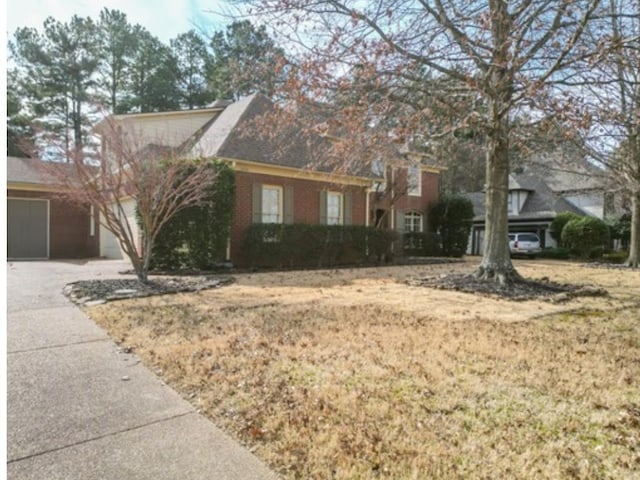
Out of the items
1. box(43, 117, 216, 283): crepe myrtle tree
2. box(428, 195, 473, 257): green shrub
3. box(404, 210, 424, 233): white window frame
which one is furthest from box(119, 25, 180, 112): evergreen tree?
box(43, 117, 216, 283): crepe myrtle tree

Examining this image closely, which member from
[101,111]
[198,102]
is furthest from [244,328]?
[198,102]

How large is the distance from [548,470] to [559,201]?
27675 millimetres

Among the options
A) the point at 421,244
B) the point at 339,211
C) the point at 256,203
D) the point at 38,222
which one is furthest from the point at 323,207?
the point at 38,222

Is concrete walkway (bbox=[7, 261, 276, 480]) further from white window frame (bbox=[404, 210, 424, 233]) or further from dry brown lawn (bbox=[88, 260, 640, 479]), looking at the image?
white window frame (bbox=[404, 210, 424, 233])

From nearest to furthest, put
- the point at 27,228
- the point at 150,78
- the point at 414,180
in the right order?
the point at 27,228 → the point at 414,180 → the point at 150,78

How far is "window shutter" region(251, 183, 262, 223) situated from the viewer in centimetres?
1279

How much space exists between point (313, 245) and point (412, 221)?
8.83 m

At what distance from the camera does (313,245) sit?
43.7ft

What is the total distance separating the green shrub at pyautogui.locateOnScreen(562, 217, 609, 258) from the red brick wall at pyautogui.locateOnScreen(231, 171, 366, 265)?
11.8 meters

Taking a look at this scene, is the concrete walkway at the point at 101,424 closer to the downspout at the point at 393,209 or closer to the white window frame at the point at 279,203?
the white window frame at the point at 279,203

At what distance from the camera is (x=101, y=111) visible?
313 inches

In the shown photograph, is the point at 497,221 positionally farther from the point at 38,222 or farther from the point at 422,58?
the point at 38,222

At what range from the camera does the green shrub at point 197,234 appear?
35.3 feet

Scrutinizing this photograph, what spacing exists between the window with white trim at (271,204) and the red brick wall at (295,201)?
24 cm
